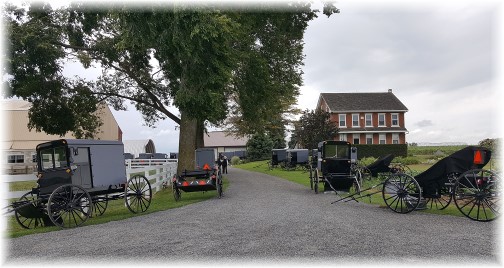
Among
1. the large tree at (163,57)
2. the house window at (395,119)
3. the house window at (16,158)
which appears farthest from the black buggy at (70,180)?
the house window at (395,119)

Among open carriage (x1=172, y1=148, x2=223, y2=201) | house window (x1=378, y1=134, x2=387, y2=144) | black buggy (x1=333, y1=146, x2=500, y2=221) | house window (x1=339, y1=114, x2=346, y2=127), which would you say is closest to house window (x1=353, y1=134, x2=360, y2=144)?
house window (x1=339, y1=114, x2=346, y2=127)

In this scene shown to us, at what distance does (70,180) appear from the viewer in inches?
393

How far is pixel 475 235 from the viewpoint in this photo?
749cm

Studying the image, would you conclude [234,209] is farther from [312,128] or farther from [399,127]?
[399,127]

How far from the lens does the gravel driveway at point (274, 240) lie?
605 centimetres

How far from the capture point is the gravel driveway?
605cm

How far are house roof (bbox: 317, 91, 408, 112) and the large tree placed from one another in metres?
24.2

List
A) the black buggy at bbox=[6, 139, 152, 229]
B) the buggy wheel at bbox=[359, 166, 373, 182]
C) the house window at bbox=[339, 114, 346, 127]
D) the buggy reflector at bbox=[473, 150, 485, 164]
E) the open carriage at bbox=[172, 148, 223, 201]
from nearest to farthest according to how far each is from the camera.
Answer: the black buggy at bbox=[6, 139, 152, 229] → the buggy reflector at bbox=[473, 150, 485, 164] → the open carriage at bbox=[172, 148, 223, 201] → the buggy wheel at bbox=[359, 166, 373, 182] → the house window at bbox=[339, 114, 346, 127]

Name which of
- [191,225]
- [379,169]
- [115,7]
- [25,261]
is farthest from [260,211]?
[379,169]

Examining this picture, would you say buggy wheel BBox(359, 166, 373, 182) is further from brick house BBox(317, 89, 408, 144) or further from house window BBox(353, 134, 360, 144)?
house window BBox(353, 134, 360, 144)

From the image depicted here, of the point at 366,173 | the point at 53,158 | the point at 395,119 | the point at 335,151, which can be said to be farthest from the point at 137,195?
the point at 395,119

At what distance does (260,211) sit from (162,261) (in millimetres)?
5240

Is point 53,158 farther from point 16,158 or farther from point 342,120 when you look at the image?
point 342,120

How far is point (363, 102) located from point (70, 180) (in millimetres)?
47631
